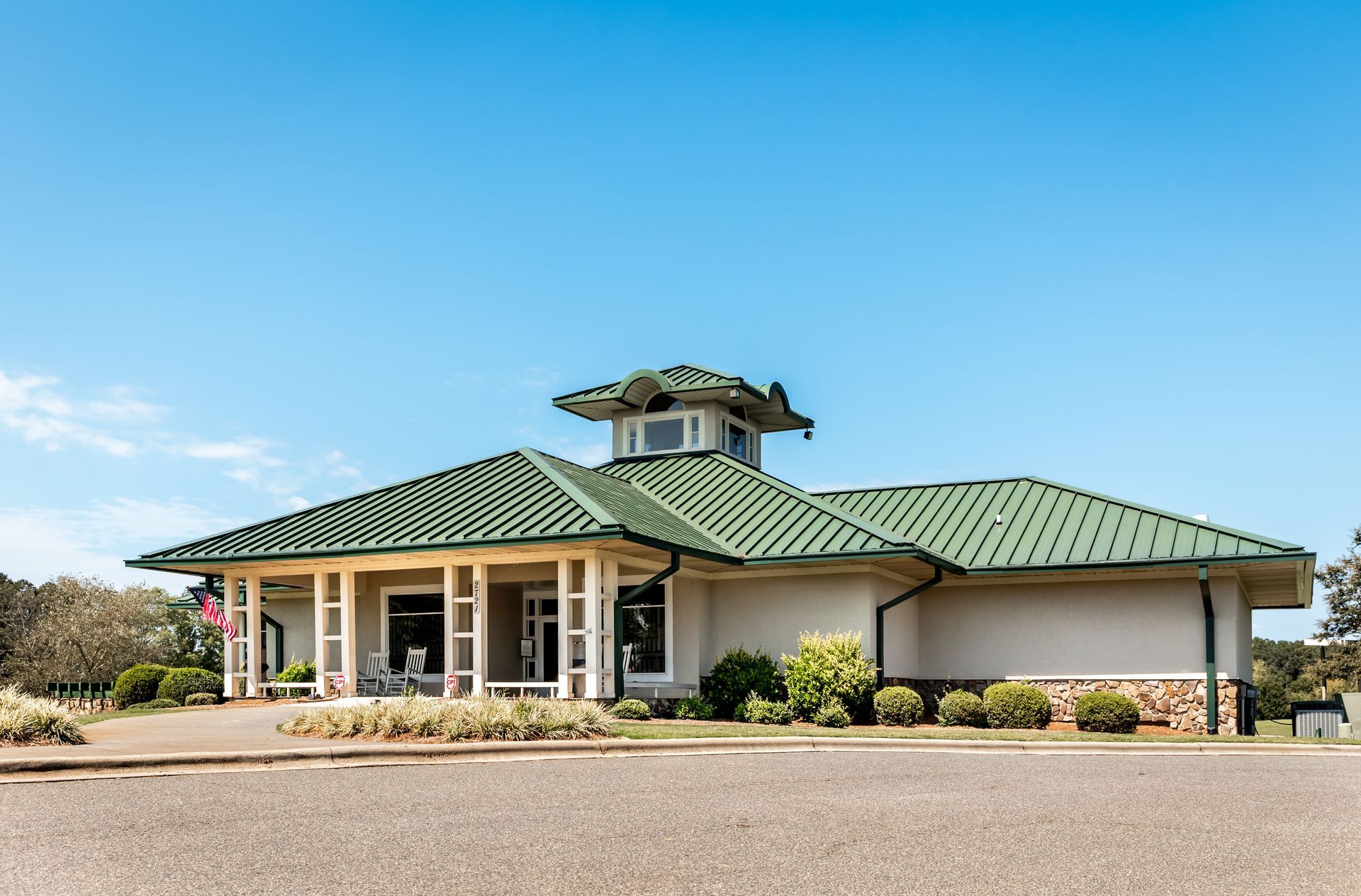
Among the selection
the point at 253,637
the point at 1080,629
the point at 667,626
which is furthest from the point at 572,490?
the point at 1080,629

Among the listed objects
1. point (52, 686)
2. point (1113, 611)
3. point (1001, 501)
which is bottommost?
point (52, 686)

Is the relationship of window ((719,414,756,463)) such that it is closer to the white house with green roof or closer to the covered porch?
the white house with green roof

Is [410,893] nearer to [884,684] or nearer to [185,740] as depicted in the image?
[185,740]

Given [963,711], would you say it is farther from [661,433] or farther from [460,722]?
[661,433]

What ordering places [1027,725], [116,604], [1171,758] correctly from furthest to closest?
[116,604] < [1027,725] < [1171,758]

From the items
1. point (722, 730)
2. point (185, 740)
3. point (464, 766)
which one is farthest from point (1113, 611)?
point (185, 740)

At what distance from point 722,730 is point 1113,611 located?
31.8ft

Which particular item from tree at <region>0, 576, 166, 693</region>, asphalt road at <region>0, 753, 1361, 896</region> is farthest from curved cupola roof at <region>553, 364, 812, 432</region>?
tree at <region>0, 576, 166, 693</region>

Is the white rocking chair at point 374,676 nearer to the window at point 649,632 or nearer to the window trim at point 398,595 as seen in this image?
the window trim at point 398,595

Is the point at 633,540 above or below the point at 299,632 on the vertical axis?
above

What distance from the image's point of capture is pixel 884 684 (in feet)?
71.6

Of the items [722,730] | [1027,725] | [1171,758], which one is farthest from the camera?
[1027,725]

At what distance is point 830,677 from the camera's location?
19.6 meters

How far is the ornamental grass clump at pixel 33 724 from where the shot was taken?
12344mm
